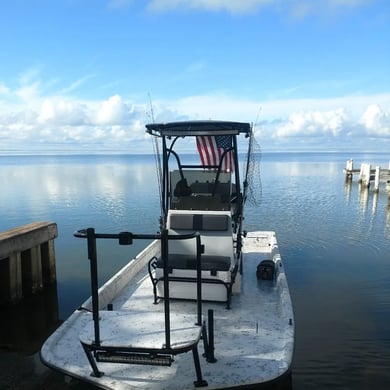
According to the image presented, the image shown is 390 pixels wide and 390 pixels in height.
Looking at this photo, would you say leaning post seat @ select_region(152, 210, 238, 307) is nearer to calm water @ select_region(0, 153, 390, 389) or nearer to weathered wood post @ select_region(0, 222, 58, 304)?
calm water @ select_region(0, 153, 390, 389)

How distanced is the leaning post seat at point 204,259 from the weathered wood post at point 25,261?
419 cm

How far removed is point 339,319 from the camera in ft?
31.0

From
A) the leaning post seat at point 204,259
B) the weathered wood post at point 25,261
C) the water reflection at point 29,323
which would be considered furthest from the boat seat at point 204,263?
the weathered wood post at point 25,261

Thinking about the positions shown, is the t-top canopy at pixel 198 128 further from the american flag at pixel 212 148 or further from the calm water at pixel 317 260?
the calm water at pixel 317 260

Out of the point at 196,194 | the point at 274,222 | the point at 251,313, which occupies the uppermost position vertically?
the point at 196,194

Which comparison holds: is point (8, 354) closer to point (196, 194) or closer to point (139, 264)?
point (139, 264)

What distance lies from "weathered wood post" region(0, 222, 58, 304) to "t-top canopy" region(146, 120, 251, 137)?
460 cm

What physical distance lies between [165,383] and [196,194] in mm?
4441

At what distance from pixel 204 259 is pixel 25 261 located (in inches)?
224

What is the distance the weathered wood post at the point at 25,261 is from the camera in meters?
9.36

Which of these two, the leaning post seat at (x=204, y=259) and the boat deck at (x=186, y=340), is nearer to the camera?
the boat deck at (x=186, y=340)

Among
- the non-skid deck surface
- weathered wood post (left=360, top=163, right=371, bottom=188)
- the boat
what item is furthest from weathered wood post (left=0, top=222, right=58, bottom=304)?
weathered wood post (left=360, top=163, right=371, bottom=188)

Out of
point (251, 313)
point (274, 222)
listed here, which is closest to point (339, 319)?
point (251, 313)

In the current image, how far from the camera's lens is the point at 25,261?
401 inches
